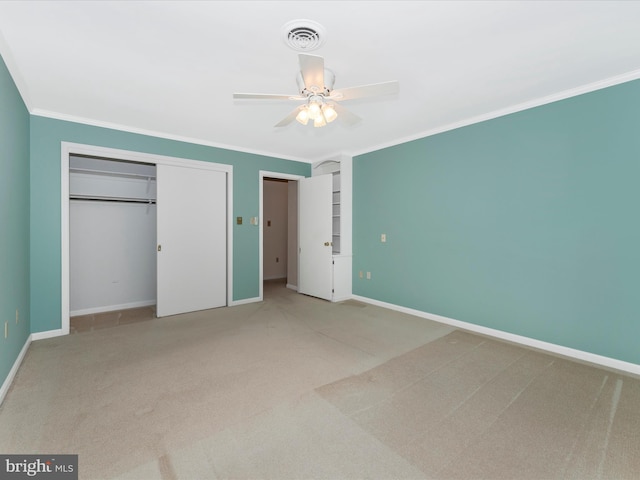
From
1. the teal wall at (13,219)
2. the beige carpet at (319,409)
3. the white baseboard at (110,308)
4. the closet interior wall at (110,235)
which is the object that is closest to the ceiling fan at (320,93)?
the teal wall at (13,219)

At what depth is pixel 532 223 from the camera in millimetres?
3113

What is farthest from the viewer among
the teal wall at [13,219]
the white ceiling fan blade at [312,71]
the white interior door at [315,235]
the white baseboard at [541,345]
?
the white interior door at [315,235]

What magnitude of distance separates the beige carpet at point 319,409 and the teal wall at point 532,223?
18.0 inches

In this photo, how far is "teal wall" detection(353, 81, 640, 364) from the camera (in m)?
2.62

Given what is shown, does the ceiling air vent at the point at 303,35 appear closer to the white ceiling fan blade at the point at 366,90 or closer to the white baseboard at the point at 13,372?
the white ceiling fan blade at the point at 366,90

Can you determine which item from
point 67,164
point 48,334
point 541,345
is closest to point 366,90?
point 541,345

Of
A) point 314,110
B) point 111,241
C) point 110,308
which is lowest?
point 110,308

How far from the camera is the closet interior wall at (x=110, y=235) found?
13.9 ft

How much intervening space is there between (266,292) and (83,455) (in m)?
4.17

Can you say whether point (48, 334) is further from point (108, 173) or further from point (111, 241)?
point (108, 173)

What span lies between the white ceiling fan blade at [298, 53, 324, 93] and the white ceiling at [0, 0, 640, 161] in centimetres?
29

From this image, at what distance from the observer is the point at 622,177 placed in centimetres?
260

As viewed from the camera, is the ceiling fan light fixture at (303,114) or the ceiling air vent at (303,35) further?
the ceiling fan light fixture at (303,114)

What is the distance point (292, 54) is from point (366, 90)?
2.13ft
